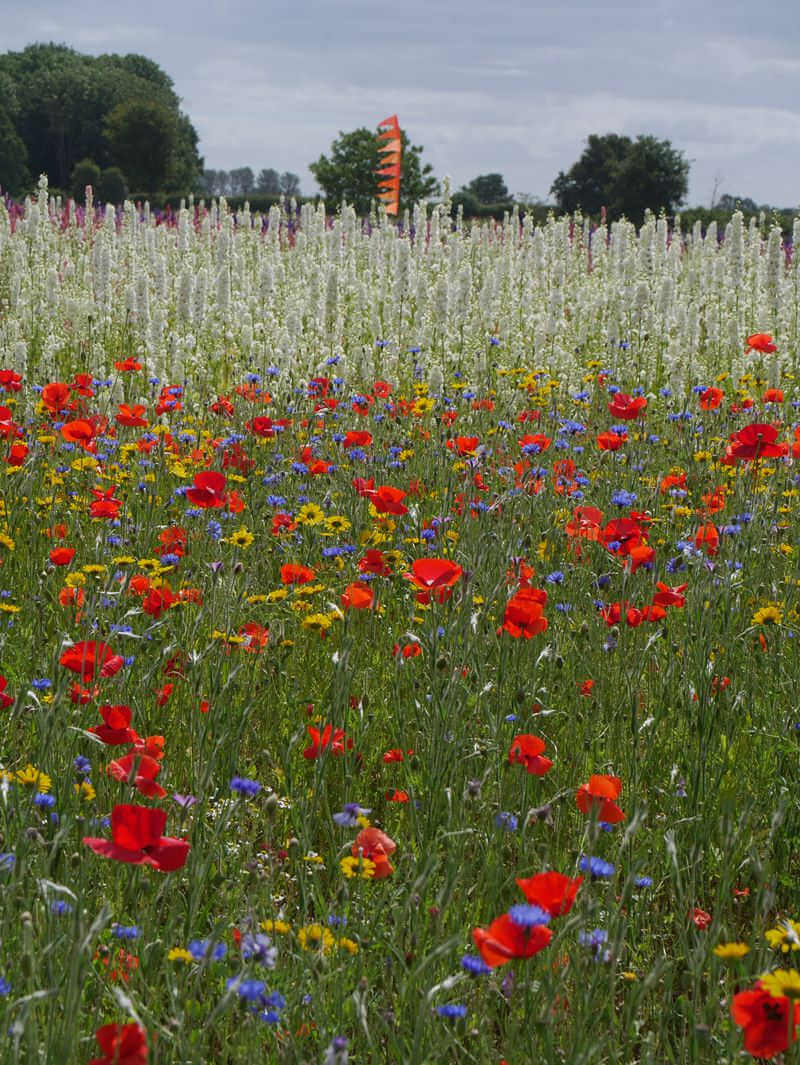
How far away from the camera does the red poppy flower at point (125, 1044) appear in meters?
1.17

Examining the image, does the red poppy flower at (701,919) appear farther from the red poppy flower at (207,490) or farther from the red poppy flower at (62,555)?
the red poppy flower at (62,555)

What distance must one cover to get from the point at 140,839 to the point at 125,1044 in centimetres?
30

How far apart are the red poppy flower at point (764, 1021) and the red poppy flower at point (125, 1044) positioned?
63cm

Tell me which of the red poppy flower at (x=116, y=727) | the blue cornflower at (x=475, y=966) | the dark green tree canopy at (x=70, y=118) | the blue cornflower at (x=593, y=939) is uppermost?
the dark green tree canopy at (x=70, y=118)

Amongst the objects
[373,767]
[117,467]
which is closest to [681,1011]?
[373,767]

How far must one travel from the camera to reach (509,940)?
4.19 feet

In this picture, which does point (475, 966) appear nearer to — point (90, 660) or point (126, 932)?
point (126, 932)

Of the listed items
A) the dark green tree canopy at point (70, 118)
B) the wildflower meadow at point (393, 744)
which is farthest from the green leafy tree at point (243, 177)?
the wildflower meadow at point (393, 744)

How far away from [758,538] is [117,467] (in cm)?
260

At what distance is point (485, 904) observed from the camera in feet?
6.78

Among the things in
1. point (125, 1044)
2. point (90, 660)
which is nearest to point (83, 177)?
point (90, 660)

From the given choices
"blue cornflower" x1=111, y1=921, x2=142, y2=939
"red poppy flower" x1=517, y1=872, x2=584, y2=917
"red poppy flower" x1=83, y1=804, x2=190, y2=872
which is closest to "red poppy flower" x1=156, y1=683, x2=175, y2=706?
"blue cornflower" x1=111, y1=921, x2=142, y2=939

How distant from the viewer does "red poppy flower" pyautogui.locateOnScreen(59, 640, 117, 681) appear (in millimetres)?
2080

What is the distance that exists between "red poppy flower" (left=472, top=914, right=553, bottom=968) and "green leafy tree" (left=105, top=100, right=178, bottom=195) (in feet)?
196
